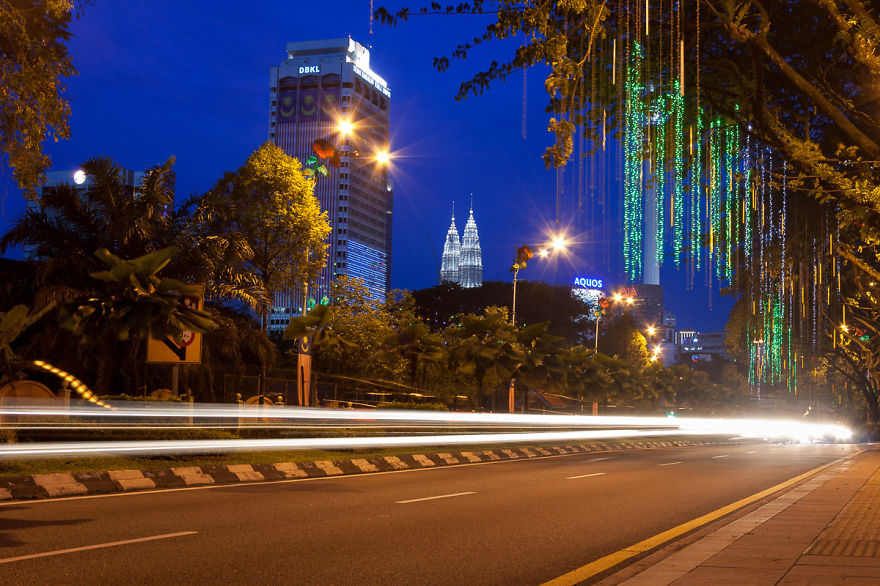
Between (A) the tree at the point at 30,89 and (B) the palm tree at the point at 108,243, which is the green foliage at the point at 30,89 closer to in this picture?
(A) the tree at the point at 30,89

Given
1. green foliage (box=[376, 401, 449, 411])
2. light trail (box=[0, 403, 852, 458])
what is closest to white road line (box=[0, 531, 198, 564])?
light trail (box=[0, 403, 852, 458])

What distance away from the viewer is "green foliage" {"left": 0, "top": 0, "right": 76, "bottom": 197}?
51.7ft

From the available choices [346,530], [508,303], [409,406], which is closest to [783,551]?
[346,530]

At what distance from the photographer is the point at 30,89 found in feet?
52.1

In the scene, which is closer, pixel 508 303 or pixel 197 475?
pixel 197 475

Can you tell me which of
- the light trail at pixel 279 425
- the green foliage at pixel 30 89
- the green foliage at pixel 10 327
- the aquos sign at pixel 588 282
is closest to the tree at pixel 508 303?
the aquos sign at pixel 588 282

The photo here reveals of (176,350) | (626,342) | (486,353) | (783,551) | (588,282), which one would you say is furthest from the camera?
(588,282)

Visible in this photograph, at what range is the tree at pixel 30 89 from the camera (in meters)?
15.8

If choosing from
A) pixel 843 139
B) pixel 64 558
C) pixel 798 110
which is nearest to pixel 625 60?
pixel 798 110

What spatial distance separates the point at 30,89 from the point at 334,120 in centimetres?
12817

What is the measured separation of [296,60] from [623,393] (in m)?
124

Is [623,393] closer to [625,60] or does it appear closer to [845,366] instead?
[845,366]

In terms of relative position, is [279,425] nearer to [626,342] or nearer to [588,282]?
[626,342]

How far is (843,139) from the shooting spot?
2334 cm
